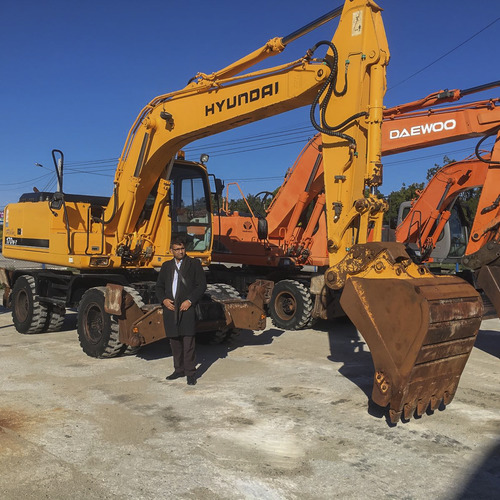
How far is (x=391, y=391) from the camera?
4543 millimetres

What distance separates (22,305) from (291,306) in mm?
5154

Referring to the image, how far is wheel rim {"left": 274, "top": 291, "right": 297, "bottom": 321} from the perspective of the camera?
416 inches

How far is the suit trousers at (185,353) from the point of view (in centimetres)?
636

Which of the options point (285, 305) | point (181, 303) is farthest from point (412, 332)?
point (285, 305)

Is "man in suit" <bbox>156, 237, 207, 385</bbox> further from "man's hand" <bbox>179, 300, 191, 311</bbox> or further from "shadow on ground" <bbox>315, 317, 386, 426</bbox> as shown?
"shadow on ground" <bbox>315, 317, 386, 426</bbox>

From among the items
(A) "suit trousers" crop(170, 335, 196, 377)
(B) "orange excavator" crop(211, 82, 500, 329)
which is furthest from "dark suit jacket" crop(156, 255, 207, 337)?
(B) "orange excavator" crop(211, 82, 500, 329)

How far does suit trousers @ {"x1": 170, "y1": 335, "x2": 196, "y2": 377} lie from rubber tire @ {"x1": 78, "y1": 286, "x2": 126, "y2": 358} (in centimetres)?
127

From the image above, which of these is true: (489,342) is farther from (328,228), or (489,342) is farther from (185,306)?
(185,306)

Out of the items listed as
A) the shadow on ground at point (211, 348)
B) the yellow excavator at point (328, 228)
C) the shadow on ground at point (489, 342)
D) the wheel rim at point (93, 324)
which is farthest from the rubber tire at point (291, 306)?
the wheel rim at point (93, 324)

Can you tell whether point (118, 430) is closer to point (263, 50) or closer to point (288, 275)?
point (263, 50)

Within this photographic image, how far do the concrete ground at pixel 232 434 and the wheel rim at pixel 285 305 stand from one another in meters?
2.87

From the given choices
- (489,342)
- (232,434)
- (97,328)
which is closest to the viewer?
(232,434)

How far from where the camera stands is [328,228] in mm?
5863

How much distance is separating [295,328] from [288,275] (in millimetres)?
1500
